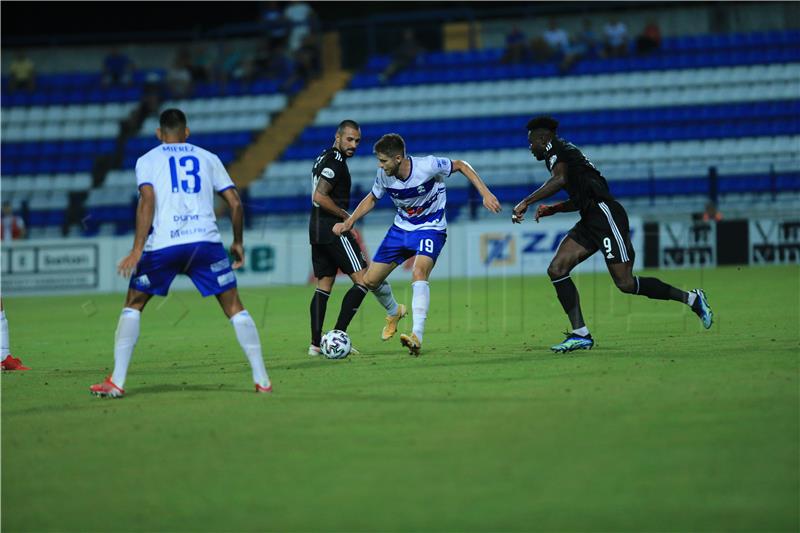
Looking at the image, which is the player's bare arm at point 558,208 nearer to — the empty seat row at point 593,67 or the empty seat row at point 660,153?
the empty seat row at point 660,153

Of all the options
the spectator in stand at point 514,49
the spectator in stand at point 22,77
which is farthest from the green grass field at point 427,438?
the spectator in stand at point 22,77

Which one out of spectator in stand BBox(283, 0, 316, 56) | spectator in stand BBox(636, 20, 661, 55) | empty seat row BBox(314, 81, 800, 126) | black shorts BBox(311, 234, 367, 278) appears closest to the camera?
black shorts BBox(311, 234, 367, 278)

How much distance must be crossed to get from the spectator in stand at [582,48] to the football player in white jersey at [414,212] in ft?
67.9

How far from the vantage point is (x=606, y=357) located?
9.75 m

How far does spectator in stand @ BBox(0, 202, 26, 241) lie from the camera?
2522cm

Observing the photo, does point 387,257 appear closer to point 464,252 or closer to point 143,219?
point 143,219

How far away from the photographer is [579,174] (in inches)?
416

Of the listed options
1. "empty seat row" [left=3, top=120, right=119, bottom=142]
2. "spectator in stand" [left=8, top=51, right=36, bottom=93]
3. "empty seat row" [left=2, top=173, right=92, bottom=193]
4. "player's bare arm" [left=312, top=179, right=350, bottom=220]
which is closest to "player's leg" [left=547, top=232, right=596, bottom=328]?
"player's bare arm" [left=312, top=179, right=350, bottom=220]

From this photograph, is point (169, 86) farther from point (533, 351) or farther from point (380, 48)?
point (533, 351)

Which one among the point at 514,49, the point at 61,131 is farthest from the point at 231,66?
the point at 514,49

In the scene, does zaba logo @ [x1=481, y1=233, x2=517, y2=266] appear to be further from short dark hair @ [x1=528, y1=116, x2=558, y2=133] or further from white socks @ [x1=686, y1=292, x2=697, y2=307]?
short dark hair @ [x1=528, y1=116, x2=558, y2=133]

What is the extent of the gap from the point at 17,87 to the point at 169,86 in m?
4.99

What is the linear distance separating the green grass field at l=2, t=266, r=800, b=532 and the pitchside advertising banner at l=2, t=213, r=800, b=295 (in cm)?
1120

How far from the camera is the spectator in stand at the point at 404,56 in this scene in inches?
1271
